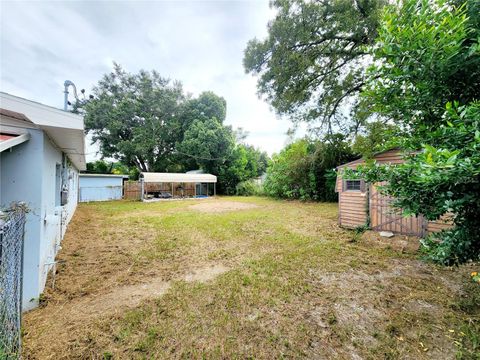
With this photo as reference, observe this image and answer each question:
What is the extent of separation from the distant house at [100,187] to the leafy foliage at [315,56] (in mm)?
14196

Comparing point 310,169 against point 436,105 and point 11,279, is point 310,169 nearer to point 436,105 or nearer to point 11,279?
point 436,105

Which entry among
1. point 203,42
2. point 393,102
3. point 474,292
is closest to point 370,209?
point 474,292

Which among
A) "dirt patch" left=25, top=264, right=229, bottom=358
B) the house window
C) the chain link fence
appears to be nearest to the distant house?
"dirt patch" left=25, top=264, right=229, bottom=358

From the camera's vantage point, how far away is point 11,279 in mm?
1855

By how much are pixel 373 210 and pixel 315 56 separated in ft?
20.8

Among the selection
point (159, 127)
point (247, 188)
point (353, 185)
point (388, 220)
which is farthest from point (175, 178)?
point (388, 220)

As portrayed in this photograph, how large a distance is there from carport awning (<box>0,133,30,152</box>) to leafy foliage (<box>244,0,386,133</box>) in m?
7.77

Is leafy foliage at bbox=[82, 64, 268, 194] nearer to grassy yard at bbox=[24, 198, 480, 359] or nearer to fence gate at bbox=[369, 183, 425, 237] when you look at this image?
fence gate at bbox=[369, 183, 425, 237]

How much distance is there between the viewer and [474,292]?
2.87 m

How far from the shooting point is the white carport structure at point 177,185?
638 inches

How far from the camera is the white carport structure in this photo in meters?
16.2

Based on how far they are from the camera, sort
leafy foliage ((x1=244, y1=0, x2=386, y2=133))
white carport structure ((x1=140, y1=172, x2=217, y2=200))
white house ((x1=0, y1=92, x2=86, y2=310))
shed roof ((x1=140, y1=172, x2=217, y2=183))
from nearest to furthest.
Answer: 1. white house ((x1=0, y1=92, x2=86, y2=310))
2. leafy foliage ((x1=244, y1=0, x2=386, y2=133))
3. shed roof ((x1=140, y1=172, x2=217, y2=183))
4. white carport structure ((x1=140, y1=172, x2=217, y2=200))

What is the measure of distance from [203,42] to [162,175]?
11091 mm

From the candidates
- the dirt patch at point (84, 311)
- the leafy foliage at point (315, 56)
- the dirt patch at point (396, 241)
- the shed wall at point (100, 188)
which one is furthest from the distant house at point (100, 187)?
the dirt patch at point (396, 241)
